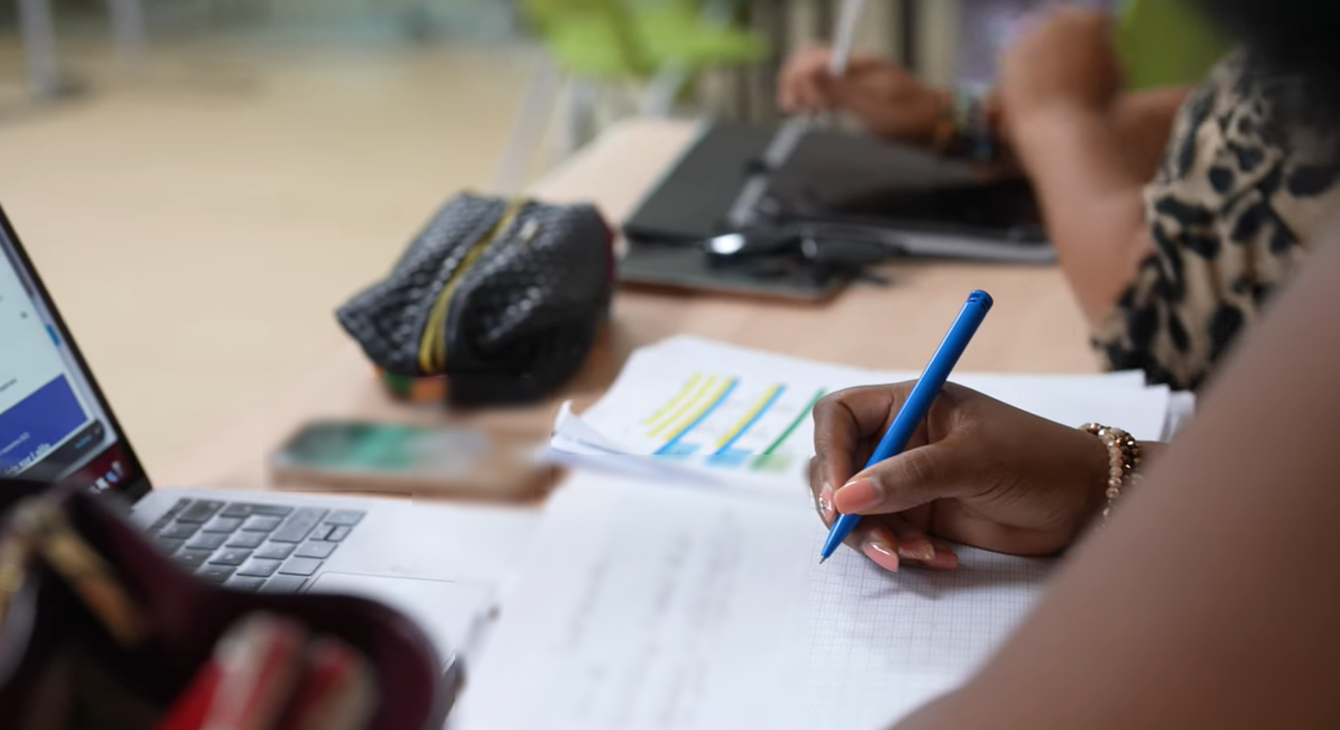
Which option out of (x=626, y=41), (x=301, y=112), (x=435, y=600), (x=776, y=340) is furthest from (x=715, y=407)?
(x=301, y=112)

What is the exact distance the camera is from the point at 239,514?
57 centimetres

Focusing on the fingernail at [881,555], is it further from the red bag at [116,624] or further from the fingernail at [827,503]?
the red bag at [116,624]

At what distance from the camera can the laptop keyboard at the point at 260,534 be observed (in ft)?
1.59

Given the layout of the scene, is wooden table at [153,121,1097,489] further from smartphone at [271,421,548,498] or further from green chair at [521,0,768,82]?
green chair at [521,0,768,82]

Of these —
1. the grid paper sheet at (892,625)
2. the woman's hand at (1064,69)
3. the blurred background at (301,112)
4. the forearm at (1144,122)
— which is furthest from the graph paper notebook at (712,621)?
the blurred background at (301,112)

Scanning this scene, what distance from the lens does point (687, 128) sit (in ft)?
5.01

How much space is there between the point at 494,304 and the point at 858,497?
40 cm

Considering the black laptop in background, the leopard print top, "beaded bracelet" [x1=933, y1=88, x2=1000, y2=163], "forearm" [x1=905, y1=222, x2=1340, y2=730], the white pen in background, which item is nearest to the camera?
"forearm" [x1=905, y1=222, x2=1340, y2=730]

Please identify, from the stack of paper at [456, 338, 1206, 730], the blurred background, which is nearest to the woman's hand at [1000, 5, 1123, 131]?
the stack of paper at [456, 338, 1206, 730]

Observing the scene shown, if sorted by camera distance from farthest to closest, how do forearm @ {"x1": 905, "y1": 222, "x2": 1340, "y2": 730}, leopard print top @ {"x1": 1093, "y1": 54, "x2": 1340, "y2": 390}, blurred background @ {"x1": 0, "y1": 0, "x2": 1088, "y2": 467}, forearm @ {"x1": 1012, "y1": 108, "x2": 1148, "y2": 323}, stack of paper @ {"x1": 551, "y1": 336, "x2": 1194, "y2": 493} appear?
blurred background @ {"x1": 0, "y1": 0, "x2": 1088, "y2": 467}
forearm @ {"x1": 1012, "y1": 108, "x2": 1148, "y2": 323}
leopard print top @ {"x1": 1093, "y1": 54, "x2": 1340, "y2": 390}
stack of paper @ {"x1": 551, "y1": 336, "x2": 1194, "y2": 493}
forearm @ {"x1": 905, "y1": 222, "x2": 1340, "y2": 730}

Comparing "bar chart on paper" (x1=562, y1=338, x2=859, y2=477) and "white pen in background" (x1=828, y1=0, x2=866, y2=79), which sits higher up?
"bar chart on paper" (x1=562, y1=338, x2=859, y2=477)

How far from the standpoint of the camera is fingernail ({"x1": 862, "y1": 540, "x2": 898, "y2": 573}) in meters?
0.50

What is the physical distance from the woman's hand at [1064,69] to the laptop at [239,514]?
78cm

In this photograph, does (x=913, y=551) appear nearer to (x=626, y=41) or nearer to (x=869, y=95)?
(x=869, y=95)
